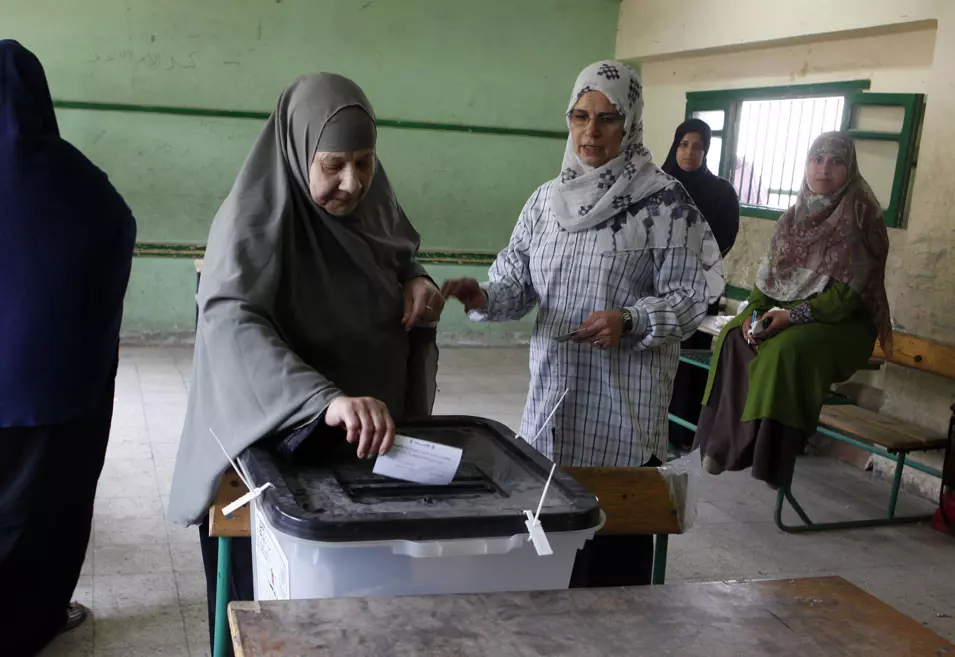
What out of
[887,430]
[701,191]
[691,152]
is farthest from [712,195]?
[887,430]

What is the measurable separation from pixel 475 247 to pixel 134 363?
251 cm

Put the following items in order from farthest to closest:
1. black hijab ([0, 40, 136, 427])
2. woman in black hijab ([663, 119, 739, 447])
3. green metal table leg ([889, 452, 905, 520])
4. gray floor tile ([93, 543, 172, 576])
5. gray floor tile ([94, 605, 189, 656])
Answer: woman in black hijab ([663, 119, 739, 447]) → green metal table leg ([889, 452, 905, 520]) → gray floor tile ([93, 543, 172, 576]) → gray floor tile ([94, 605, 189, 656]) → black hijab ([0, 40, 136, 427])

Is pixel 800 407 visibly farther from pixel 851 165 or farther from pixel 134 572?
pixel 134 572

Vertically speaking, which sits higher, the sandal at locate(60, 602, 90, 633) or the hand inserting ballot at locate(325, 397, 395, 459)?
the hand inserting ballot at locate(325, 397, 395, 459)

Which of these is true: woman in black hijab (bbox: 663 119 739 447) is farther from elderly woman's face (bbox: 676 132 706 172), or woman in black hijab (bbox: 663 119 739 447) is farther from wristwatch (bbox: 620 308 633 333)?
wristwatch (bbox: 620 308 633 333)

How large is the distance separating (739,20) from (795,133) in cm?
70

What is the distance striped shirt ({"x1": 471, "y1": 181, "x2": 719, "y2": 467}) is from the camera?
6.56 ft

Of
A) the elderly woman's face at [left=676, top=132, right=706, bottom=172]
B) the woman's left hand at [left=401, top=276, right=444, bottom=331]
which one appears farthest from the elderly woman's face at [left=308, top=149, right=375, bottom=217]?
the elderly woman's face at [left=676, top=132, right=706, bottom=172]

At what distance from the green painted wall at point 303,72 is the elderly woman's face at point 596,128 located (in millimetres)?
4534

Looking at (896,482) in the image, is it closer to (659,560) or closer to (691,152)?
(691,152)

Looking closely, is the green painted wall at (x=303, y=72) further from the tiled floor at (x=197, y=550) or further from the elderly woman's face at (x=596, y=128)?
the elderly woman's face at (x=596, y=128)

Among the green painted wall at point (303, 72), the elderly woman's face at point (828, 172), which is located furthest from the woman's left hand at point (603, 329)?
the green painted wall at point (303, 72)

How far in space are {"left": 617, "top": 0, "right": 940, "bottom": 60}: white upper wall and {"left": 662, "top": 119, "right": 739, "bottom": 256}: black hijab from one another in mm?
689

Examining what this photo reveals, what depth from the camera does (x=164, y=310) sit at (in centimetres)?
631
